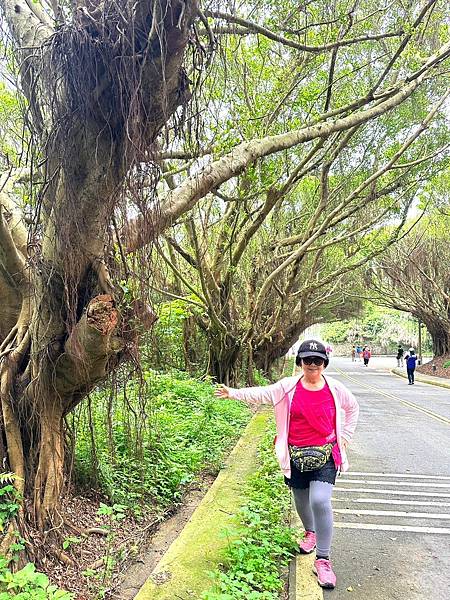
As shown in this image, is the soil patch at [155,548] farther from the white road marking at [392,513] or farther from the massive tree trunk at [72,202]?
the white road marking at [392,513]

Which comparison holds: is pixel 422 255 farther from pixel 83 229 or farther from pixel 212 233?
pixel 83 229

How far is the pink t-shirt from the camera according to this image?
157 inches

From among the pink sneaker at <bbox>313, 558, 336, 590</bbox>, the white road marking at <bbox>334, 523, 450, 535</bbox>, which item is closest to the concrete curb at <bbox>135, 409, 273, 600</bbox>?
the pink sneaker at <bbox>313, 558, 336, 590</bbox>

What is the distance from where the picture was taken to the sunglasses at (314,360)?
4004mm

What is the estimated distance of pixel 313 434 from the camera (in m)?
3.99

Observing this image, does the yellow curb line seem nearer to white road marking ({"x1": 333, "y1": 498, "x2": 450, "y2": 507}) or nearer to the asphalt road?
the asphalt road

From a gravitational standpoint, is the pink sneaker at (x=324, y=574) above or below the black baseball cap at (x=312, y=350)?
below

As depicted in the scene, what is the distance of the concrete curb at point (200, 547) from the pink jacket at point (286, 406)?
0.75 meters

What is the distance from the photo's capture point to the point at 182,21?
3.13 m

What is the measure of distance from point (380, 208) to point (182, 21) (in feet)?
46.8

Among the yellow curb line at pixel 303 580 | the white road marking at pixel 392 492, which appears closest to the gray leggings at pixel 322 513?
the yellow curb line at pixel 303 580

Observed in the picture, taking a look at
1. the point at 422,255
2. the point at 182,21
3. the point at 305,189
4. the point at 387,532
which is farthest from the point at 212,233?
the point at 422,255

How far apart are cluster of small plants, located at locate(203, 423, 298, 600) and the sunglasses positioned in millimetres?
1297

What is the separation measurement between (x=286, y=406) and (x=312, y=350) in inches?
19.0
